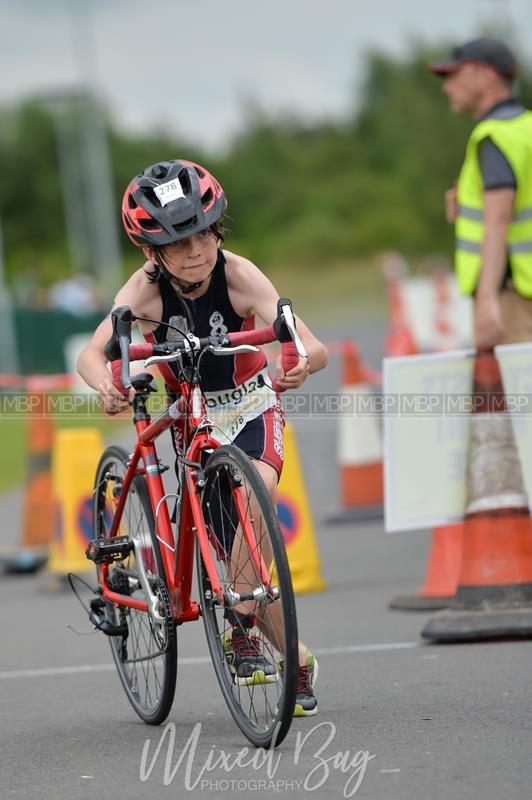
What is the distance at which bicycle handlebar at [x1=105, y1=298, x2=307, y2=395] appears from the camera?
17.3 ft

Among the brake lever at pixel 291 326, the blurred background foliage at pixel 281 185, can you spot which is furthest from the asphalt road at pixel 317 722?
the blurred background foliage at pixel 281 185

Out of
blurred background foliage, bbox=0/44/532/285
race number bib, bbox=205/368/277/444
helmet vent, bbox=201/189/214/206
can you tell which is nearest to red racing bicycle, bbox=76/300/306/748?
race number bib, bbox=205/368/277/444

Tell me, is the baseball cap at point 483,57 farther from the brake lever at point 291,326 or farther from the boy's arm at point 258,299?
the brake lever at point 291,326

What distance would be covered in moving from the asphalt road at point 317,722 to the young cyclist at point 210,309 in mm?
365

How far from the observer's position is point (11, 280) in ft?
306

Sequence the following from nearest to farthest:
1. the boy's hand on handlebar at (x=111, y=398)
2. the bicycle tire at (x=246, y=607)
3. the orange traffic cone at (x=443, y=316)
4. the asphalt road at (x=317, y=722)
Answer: the asphalt road at (x=317, y=722), the bicycle tire at (x=246, y=607), the boy's hand on handlebar at (x=111, y=398), the orange traffic cone at (x=443, y=316)

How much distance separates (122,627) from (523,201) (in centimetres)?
309

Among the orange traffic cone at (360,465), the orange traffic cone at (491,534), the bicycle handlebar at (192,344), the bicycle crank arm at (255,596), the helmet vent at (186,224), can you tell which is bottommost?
the orange traffic cone at (360,465)

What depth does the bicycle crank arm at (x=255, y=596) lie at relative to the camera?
5.14 meters

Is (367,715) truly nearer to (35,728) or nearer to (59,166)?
(35,728)

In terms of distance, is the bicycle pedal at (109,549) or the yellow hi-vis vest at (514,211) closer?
the bicycle pedal at (109,549)

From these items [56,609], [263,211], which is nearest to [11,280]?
[263,211]

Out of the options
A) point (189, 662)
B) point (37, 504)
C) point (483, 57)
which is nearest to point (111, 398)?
point (189, 662)

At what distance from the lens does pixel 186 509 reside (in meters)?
5.53
